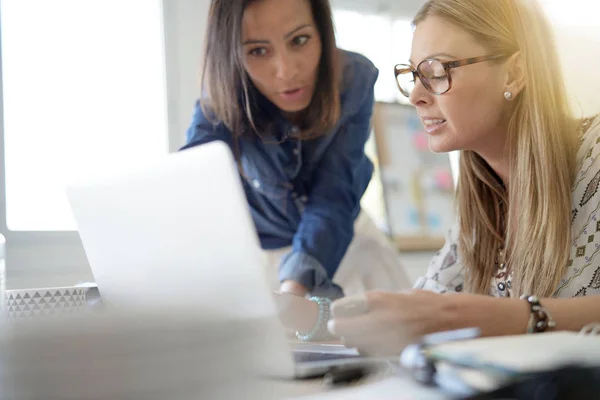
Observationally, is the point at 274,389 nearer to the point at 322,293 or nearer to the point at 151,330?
the point at 151,330

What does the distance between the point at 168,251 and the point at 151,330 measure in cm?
21

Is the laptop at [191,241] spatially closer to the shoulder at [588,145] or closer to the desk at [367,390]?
the desk at [367,390]

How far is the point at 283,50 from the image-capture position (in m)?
1.76

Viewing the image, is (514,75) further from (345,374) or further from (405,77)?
(345,374)

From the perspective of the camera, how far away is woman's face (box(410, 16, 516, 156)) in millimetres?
1297

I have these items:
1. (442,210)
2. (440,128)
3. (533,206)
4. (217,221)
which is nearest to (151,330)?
(217,221)

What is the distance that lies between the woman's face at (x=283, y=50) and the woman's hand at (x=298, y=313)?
0.84 meters

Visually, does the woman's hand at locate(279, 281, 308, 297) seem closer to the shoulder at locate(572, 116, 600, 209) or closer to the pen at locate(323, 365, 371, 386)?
the shoulder at locate(572, 116, 600, 209)

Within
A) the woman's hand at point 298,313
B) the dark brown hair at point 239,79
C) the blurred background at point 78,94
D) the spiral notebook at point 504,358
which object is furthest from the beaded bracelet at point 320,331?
the blurred background at point 78,94

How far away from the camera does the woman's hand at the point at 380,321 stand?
66cm

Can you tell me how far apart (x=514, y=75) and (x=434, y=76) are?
15cm

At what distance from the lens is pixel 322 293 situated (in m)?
1.60

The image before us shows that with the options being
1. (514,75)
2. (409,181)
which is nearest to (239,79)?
(514,75)

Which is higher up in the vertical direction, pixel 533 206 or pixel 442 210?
pixel 533 206
